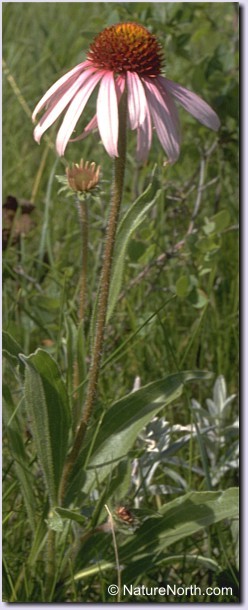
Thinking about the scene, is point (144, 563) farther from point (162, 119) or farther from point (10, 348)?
point (162, 119)

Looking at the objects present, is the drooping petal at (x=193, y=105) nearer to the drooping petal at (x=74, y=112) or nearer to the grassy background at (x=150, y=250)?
the drooping petal at (x=74, y=112)

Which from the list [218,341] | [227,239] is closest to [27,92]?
[227,239]

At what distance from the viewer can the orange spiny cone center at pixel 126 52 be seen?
119cm

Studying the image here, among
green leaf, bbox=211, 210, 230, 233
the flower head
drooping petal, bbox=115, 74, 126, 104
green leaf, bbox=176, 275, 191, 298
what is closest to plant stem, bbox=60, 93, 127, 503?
drooping petal, bbox=115, 74, 126, 104

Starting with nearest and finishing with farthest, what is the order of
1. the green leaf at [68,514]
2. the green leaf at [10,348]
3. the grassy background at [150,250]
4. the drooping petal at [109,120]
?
the drooping petal at [109,120]
the green leaf at [68,514]
the green leaf at [10,348]
the grassy background at [150,250]

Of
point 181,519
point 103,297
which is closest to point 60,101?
point 103,297

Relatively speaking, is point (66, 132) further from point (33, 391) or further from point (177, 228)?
point (177, 228)

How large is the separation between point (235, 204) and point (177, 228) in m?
0.14

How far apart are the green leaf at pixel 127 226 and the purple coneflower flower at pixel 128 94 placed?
0.06m

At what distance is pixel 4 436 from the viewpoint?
5.15 feet

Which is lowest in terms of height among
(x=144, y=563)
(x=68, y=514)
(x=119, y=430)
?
(x=144, y=563)

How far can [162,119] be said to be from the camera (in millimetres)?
1174

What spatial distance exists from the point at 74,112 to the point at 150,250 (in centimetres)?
58

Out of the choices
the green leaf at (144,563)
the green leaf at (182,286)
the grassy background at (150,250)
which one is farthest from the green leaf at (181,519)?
the green leaf at (182,286)
